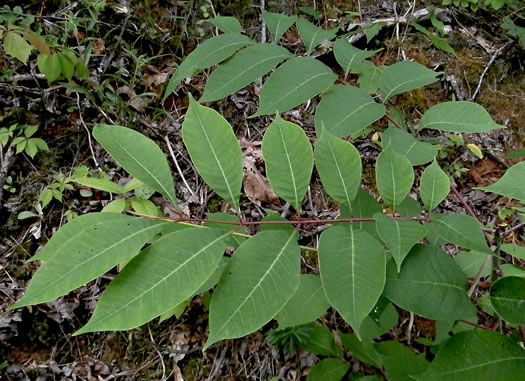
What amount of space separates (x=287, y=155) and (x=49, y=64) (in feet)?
5.37

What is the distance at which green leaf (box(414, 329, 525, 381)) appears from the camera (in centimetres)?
91

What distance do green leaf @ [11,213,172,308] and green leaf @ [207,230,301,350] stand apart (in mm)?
187

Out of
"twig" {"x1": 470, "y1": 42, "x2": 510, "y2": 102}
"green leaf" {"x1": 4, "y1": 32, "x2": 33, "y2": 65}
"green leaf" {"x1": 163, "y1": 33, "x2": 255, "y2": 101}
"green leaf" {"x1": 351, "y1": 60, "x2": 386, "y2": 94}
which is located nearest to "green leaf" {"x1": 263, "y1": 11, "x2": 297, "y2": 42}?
"green leaf" {"x1": 163, "y1": 33, "x2": 255, "y2": 101}

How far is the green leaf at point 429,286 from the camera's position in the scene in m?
0.94

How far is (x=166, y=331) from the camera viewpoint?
73.3 inches

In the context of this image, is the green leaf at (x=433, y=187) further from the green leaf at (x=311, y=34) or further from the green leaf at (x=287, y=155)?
the green leaf at (x=311, y=34)

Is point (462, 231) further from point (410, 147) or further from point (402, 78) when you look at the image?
point (402, 78)

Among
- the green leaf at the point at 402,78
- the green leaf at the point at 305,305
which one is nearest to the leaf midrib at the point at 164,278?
the green leaf at the point at 305,305

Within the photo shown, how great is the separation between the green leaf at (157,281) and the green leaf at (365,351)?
0.85 m

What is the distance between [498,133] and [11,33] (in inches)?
114

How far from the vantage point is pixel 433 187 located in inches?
41.1

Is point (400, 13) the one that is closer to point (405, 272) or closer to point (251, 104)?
point (251, 104)

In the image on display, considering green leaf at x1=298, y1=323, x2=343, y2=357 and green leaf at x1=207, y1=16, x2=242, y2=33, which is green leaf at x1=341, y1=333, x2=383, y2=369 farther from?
green leaf at x1=207, y1=16, x2=242, y2=33

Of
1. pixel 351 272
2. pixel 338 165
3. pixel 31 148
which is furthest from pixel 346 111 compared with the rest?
pixel 31 148
